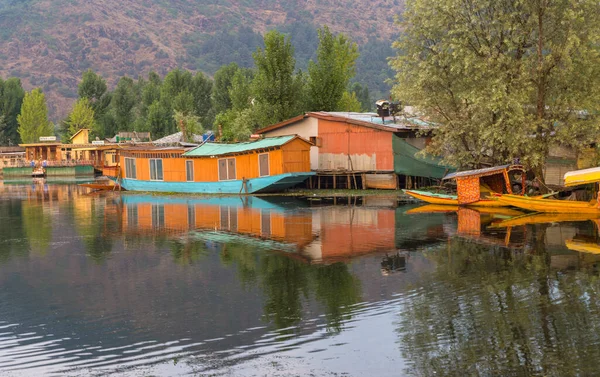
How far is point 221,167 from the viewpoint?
44.2 metres

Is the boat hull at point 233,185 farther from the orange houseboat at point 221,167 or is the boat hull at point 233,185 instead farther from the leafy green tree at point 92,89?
the leafy green tree at point 92,89

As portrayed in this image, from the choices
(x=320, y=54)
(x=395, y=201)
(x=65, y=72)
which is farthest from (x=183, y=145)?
(x=65, y=72)

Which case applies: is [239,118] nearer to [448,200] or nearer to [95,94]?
[448,200]

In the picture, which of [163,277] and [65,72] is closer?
[163,277]

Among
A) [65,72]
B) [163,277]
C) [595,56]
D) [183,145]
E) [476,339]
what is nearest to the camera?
[476,339]

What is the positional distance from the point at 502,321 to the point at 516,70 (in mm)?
20109

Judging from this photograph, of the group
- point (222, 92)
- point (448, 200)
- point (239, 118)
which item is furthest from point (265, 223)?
point (222, 92)

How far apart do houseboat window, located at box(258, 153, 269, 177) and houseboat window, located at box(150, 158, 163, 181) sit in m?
9.16

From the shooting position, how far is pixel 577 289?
582 inches

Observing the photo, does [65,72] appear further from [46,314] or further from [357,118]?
[46,314]

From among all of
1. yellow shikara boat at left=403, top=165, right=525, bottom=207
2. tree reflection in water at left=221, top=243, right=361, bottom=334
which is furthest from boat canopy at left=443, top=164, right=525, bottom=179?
tree reflection in water at left=221, top=243, right=361, bottom=334

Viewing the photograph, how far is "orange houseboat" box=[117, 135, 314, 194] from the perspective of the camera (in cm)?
4081

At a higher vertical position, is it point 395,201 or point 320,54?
Answer: point 320,54

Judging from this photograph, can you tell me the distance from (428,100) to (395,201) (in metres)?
5.39
